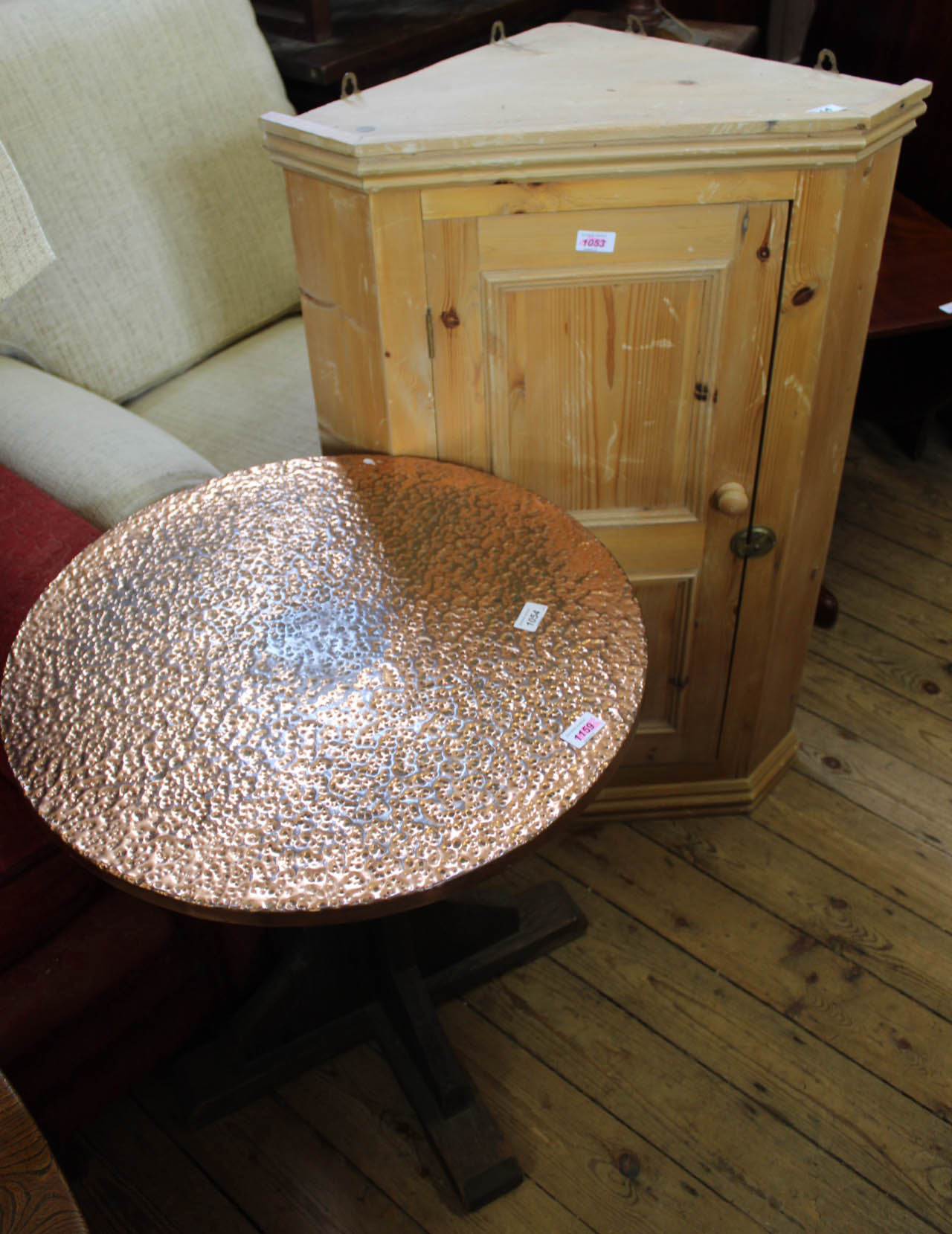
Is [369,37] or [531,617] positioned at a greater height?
[369,37]

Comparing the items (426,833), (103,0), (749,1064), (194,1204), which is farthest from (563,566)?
(103,0)

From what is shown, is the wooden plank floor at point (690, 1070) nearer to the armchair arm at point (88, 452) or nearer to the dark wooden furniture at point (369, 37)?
the armchair arm at point (88, 452)

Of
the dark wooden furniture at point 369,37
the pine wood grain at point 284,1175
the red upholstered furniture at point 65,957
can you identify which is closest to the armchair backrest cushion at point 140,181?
the dark wooden furniture at point 369,37

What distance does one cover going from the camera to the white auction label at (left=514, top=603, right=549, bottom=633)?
1.01 metres

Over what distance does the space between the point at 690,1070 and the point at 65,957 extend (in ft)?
2.66

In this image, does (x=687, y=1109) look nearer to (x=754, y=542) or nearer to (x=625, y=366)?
(x=754, y=542)

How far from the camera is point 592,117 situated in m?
1.05

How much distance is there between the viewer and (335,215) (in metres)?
1.10

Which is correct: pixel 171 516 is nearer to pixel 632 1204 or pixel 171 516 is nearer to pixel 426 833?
pixel 426 833

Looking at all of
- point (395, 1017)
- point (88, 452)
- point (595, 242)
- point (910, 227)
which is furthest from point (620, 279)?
point (910, 227)

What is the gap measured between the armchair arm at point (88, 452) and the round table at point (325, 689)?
21cm

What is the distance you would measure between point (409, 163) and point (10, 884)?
0.86 metres

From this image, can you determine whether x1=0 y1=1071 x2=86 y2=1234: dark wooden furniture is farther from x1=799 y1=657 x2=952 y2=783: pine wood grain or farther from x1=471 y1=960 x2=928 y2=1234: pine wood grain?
x1=799 y1=657 x2=952 y2=783: pine wood grain

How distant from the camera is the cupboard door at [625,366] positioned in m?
1.10
